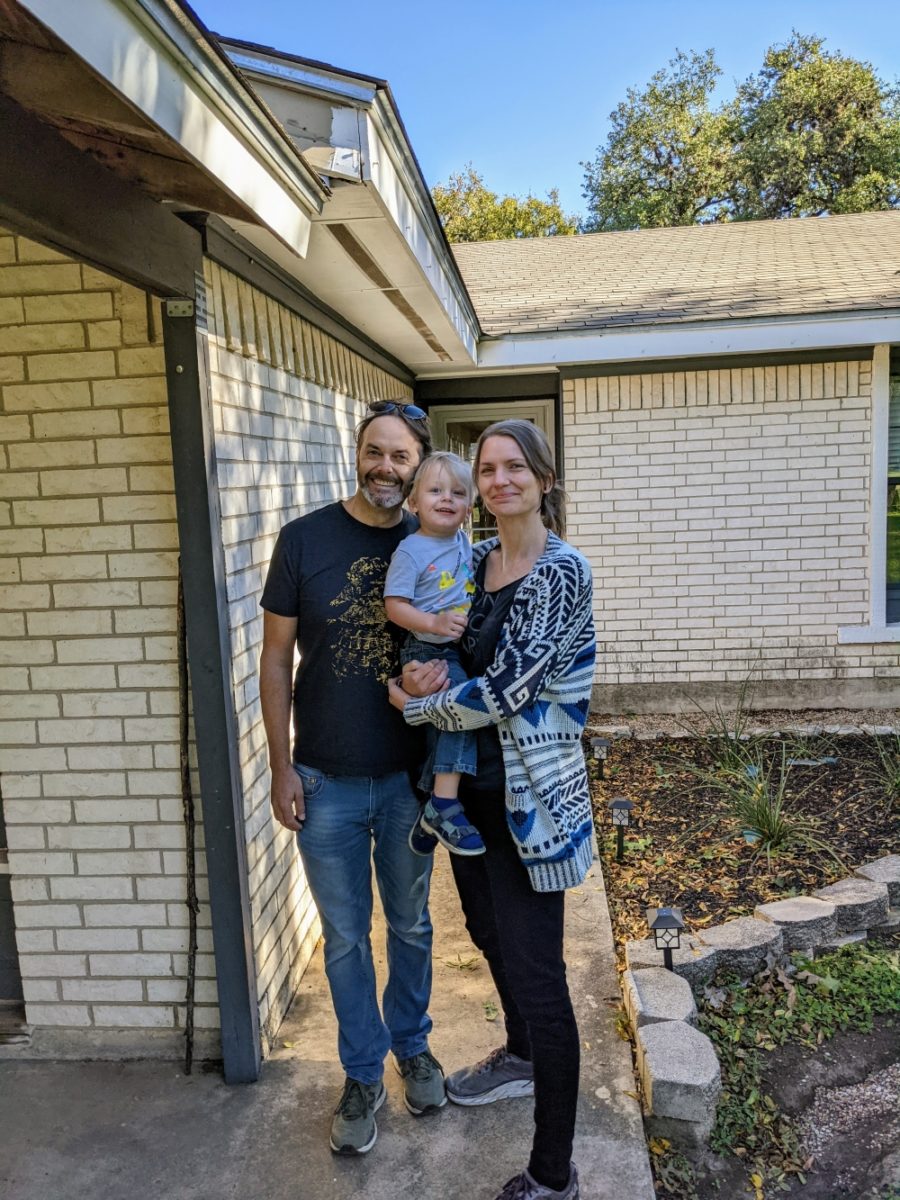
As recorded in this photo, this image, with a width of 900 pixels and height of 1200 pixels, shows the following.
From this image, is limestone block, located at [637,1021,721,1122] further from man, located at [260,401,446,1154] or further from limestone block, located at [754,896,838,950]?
limestone block, located at [754,896,838,950]

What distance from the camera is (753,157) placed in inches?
1009

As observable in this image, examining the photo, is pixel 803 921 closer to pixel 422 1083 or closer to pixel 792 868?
pixel 792 868

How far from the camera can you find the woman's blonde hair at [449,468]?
7.70 feet

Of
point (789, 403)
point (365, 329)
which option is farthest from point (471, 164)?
point (365, 329)

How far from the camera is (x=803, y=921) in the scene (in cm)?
375

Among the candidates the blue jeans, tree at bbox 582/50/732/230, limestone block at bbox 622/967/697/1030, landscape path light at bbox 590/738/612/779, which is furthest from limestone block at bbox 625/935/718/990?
tree at bbox 582/50/732/230

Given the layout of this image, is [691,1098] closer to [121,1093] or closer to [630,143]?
[121,1093]

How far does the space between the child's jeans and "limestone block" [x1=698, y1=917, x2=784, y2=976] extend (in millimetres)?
1827

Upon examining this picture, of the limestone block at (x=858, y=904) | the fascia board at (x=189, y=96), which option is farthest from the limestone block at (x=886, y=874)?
the fascia board at (x=189, y=96)

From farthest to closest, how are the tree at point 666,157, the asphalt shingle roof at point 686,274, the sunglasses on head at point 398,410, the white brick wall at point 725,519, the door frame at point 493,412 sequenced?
the tree at point 666,157 → the door frame at point 493,412 → the white brick wall at point 725,519 → the asphalt shingle roof at point 686,274 → the sunglasses on head at point 398,410

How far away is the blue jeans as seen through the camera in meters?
2.56

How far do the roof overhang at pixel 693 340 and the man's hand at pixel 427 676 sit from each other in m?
4.66

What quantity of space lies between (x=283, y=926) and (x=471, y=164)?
90.6ft

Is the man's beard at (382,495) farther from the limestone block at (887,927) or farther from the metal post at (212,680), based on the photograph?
the limestone block at (887,927)
